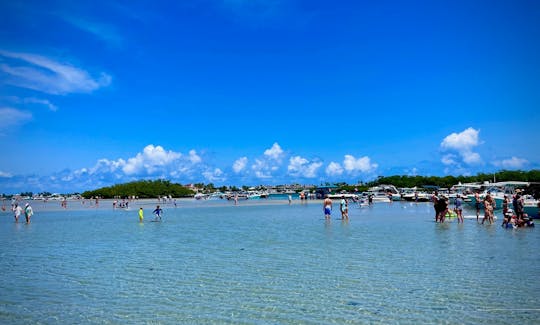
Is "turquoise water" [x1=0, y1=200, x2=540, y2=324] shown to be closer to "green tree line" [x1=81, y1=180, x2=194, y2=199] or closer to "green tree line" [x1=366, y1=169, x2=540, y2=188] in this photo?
"green tree line" [x1=366, y1=169, x2=540, y2=188]

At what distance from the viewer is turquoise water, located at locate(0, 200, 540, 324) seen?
28.9 feet

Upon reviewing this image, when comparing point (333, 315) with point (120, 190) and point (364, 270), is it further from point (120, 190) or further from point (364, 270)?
point (120, 190)

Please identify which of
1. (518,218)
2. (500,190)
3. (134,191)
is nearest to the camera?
(518,218)

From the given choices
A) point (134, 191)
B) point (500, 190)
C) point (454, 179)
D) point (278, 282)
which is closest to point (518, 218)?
point (278, 282)

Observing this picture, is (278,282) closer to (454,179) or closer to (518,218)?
(518,218)

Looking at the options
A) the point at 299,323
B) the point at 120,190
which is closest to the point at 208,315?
the point at 299,323

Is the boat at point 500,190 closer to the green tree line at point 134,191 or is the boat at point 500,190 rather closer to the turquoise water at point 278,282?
the turquoise water at point 278,282

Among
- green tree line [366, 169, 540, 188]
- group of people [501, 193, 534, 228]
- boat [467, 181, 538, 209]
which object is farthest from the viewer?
green tree line [366, 169, 540, 188]

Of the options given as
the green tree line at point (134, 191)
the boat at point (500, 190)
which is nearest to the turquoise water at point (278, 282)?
the boat at point (500, 190)

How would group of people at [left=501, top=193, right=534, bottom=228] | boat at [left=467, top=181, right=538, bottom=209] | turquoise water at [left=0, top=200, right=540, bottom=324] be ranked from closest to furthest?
turquoise water at [left=0, top=200, right=540, bottom=324], group of people at [left=501, top=193, right=534, bottom=228], boat at [left=467, top=181, right=538, bottom=209]

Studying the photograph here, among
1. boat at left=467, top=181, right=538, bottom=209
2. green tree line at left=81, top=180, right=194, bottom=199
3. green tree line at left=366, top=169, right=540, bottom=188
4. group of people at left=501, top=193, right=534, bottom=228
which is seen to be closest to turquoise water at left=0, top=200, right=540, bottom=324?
group of people at left=501, top=193, right=534, bottom=228

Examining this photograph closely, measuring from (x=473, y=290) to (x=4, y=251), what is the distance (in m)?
19.3

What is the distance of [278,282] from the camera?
1170cm

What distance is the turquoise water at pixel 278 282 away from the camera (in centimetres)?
880
